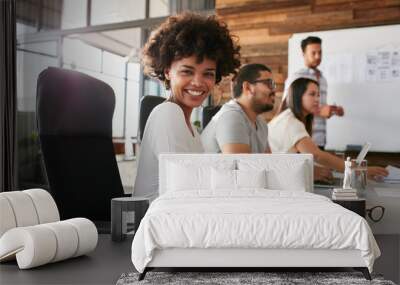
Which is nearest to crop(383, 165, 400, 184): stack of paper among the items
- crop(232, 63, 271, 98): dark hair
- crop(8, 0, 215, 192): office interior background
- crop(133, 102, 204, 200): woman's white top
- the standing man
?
the standing man

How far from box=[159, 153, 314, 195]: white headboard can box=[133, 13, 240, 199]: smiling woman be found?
15cm

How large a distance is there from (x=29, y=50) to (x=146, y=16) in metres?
1.36

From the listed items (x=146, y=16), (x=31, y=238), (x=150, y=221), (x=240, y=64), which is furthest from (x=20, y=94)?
(x=150, y=221)

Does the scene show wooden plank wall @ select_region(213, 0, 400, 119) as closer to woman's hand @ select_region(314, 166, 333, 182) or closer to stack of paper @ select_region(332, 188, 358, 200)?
woman's hand @ select_region(314, 166, 333, 182)

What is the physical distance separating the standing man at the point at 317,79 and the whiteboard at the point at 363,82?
38 mm

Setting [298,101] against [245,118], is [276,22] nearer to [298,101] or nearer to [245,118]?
[298,101]

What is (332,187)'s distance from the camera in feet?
15.5

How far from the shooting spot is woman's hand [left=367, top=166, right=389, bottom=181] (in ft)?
15.3

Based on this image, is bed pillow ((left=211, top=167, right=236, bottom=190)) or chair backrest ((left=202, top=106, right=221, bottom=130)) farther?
chair backrest ((left=202, top=106, right=221, bottom=130))

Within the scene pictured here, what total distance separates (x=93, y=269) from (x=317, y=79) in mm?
2543

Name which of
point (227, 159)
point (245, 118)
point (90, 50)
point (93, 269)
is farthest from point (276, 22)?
point (93, 269)

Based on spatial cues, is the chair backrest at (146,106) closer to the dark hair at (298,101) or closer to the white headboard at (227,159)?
the white headboard at (227,159)

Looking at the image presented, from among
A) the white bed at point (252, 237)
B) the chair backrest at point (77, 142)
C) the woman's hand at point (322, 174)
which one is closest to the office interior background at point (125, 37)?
the woman's hand at point (322, 174)

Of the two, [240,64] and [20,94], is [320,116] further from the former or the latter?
[20,94]
